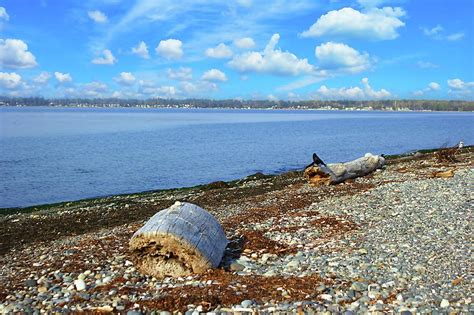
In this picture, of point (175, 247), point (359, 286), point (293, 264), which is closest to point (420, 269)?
point (359, 286)

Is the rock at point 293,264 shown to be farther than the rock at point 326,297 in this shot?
Yes

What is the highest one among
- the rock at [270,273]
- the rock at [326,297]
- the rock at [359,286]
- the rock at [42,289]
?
the rock at [359,286]

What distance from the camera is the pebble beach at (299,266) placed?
25.3ft

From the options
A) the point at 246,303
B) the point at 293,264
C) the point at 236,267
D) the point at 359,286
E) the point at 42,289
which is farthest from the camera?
the point at 236,267

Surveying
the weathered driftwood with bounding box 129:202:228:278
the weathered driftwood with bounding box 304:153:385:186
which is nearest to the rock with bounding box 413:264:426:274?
the weathered driftwood with bounding box 129:202:228:278

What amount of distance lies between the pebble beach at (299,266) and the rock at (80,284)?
2.3 inches

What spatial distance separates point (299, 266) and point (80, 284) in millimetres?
4822

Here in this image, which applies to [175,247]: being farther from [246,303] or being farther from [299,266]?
[299,266]

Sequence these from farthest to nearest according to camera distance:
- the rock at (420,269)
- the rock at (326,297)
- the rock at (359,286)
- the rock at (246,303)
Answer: the rock at (420,269), the rock at (359,286), the rock at (326,297), the rock at (246,303)

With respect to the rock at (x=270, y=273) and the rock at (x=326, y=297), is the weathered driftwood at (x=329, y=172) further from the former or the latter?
the rock at (x=326, y=297)

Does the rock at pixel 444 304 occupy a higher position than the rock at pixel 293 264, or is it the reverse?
the rock at pixel 444 304

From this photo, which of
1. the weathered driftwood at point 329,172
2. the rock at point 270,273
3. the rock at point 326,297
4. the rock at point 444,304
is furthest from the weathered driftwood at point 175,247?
the weathered driftwood at point 329,172

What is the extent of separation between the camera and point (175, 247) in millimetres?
9469

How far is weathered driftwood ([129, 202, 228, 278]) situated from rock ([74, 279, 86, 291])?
126 cm
